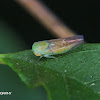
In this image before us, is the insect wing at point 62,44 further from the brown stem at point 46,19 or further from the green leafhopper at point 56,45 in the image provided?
the brown stem at point 46,19

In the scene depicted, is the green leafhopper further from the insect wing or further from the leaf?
the leaf

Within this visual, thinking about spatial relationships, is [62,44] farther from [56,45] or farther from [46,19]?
[46,19]

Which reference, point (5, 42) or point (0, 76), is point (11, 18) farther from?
point (0, 76)

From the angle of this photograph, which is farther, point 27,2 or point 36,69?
point 27,2

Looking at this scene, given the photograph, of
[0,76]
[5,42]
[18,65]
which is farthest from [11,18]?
[18,65]

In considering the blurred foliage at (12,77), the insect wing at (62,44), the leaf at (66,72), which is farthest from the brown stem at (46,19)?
the blurred foliage at (12,77)

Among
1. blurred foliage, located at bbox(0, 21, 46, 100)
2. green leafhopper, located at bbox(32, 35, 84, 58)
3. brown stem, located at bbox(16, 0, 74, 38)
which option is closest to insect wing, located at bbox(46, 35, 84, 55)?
green leafhopper, located at bbox(32, 35, 84, 58)

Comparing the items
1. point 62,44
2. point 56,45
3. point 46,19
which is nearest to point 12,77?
point 56,45
